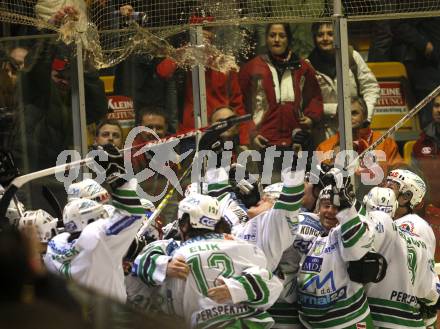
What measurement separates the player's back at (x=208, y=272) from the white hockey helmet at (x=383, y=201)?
1.07m

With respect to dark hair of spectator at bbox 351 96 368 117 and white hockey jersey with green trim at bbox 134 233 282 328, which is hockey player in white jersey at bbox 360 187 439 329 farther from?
dark hair of spectator at bbox 351 96 368 117

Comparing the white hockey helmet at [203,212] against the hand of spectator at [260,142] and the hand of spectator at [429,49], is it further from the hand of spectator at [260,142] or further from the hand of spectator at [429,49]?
the hand of spectator at [429,49]

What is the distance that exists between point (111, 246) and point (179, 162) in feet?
6.94

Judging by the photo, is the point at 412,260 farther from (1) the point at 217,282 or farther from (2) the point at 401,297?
(1) the point at 217,282

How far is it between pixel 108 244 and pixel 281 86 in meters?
2.50

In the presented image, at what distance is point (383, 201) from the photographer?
544 cm

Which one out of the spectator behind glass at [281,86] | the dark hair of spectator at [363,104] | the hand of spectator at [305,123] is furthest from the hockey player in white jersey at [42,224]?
the dark hair of spectator at [363,104]

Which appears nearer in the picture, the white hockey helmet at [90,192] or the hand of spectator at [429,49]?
the white hockey helmet at [90,192]

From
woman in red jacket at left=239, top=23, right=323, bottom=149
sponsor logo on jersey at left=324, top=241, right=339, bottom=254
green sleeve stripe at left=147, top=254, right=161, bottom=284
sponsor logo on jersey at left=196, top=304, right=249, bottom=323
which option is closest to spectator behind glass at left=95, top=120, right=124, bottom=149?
woman in red jacket at left=239, top=23, right=323, bottom=149

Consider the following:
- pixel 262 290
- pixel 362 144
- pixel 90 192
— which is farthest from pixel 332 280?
pixel 362 144

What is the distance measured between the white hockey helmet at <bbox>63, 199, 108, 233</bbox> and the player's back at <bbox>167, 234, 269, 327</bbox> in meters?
0.38

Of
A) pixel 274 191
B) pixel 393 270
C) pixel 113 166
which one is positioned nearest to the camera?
pixel 113 166

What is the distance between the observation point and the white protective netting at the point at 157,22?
6.38 metres

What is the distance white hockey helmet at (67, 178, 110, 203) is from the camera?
5.12 metres
